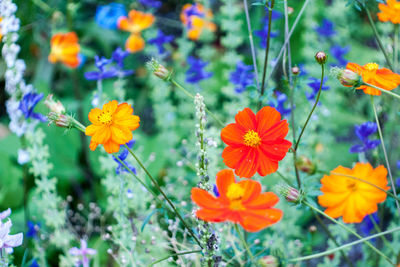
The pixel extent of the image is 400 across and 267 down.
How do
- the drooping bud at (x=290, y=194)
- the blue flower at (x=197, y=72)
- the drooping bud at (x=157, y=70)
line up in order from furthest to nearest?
the blue flower at (x=197, y=72), the drooping bud at (x=157, y=70), the drooping bud at (x=290, y=194)

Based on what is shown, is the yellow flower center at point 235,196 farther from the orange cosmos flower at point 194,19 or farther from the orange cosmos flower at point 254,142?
the orange cosmos flower at point 194,19

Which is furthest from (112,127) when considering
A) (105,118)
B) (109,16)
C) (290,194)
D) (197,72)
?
(109,16)

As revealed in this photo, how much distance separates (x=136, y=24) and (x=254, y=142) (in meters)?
1.09

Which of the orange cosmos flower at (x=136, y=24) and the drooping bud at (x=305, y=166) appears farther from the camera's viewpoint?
the orange cosmos flower at (x=136, y=24)

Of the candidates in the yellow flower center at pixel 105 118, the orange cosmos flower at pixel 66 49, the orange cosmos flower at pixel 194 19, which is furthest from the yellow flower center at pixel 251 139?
the orange cosmos flower at pixel 66 49

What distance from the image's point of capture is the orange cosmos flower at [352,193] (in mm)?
669

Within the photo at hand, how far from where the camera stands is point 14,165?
156cm

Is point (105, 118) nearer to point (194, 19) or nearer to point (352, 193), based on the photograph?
point (352, 193)

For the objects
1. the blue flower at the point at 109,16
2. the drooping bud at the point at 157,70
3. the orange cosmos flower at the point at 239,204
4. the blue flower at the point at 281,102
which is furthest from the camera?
the blue flower at the point at 109,16

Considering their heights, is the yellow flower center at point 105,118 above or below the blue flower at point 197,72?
above

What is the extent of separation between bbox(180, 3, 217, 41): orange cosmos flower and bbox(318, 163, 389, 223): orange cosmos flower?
1.00 m

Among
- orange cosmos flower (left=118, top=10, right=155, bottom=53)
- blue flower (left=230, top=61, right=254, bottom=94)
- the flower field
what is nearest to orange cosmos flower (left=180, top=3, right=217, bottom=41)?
the flower field

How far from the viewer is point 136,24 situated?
1625mm

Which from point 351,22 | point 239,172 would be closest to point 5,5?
point 239,172
